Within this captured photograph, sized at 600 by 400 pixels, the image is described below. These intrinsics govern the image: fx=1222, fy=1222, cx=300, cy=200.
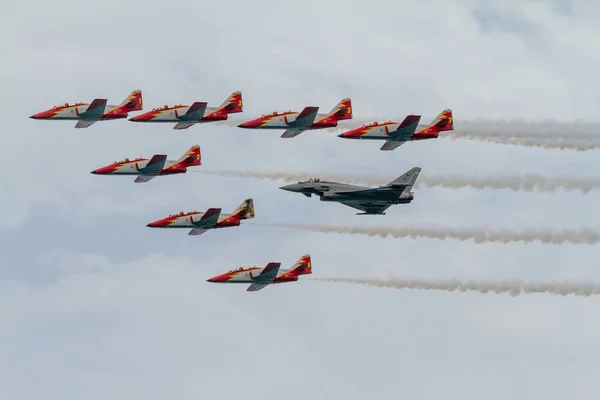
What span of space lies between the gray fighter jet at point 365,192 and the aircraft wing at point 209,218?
7.75 meters

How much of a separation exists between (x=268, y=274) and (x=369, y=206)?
1303 centimetres

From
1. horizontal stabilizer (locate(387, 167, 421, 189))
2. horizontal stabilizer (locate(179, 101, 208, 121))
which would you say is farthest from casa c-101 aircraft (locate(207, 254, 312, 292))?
horizontal stabilizer (locate(179, 101, 208, 121))

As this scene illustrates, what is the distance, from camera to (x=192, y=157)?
12350 centimetres

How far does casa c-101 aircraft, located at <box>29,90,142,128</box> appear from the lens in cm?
11756

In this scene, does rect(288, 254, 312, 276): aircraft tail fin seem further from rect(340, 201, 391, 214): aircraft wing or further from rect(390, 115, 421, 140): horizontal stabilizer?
rect(390, 115, 421, 140): horizontal stabilizer

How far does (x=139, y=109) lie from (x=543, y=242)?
41.0m

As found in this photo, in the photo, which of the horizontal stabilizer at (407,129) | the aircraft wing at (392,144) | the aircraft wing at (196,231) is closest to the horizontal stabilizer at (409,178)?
the aircraft wing at (392,144)

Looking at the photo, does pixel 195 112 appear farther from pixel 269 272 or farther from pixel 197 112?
pixel 269 272

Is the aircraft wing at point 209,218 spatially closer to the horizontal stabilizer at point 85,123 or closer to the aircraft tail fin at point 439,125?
the horizontal stabilizer at point 85,123

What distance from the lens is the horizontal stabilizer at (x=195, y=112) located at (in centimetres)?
11725

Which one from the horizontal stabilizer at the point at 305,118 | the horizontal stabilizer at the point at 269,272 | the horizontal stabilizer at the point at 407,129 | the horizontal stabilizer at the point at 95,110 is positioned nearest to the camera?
the horizontal stabilizer at the point at 305,118

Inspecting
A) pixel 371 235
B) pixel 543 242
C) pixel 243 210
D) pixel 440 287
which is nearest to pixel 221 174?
pixel 243 210

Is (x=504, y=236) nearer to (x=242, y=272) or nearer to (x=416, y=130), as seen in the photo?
(x=416, y=130)

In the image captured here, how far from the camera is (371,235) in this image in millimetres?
126000
